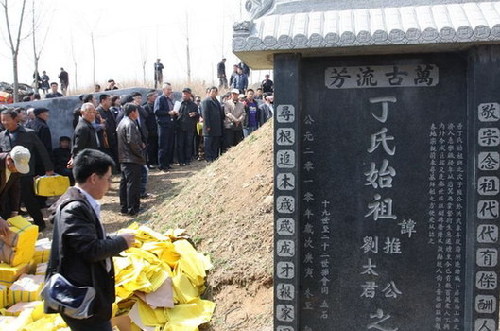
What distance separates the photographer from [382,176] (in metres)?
4.10

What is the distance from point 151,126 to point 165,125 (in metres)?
0.56

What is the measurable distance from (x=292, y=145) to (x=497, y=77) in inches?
61.5

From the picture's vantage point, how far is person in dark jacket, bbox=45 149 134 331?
334 cm

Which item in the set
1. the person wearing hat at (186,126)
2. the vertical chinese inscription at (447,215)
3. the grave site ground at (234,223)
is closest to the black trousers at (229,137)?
the person wearing hat at (186,126)

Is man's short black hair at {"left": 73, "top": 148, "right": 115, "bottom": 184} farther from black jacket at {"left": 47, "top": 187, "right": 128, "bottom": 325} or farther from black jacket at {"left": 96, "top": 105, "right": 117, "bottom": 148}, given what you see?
black jacket at {"left": 96, "top": 105, "right": 117, "bottom": 148}

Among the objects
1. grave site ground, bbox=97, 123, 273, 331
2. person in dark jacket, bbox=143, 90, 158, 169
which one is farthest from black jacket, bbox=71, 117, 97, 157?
person in dark jacket, bbox=143, 90, 158, 169

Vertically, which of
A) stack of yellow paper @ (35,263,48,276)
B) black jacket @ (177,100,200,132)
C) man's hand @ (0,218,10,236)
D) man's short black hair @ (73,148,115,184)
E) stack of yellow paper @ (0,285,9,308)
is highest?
black jacket @ (177,100,200,132)

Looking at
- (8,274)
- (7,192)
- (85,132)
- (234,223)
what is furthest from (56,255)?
(85,132)

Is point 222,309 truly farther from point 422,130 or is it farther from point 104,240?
point 422,130

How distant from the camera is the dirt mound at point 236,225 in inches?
208

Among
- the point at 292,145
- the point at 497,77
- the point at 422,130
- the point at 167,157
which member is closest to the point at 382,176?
the point at 422,130

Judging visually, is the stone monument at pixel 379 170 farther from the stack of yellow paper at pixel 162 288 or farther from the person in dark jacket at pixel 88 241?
the stack of yellow paper at pixel 162 288

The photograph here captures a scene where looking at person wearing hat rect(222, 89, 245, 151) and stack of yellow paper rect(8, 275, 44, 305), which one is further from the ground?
person wearing hat rect(222, 89, 245, 151)

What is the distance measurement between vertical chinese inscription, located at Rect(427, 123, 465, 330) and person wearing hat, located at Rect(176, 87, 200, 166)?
364 inches
